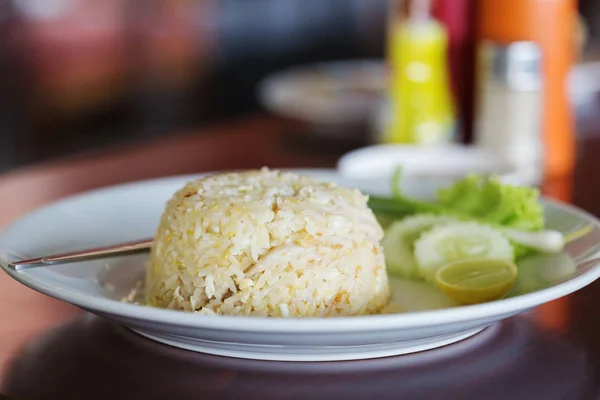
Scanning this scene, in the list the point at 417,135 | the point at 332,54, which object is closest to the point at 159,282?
the point at 417,135

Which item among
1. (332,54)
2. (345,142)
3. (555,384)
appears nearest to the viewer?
(555,384)

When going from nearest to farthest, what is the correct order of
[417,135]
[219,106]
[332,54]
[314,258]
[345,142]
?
[314,258] < [417,135] < [345,142] < [219,106] < [332,54]

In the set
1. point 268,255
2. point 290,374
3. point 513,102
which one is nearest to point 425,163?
point 513,102

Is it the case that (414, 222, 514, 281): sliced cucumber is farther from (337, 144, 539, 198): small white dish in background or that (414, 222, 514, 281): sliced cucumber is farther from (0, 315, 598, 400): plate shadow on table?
(337, 144, 539, 198): small white dish in background

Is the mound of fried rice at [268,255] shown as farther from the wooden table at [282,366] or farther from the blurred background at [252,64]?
the blurred background at [252,64]

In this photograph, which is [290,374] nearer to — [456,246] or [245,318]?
[245,318]

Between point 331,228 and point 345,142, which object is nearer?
point 331,228

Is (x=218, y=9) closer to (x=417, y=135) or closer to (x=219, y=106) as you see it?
(x=219, y=106)

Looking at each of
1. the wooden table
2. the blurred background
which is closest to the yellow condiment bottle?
the blurred background
